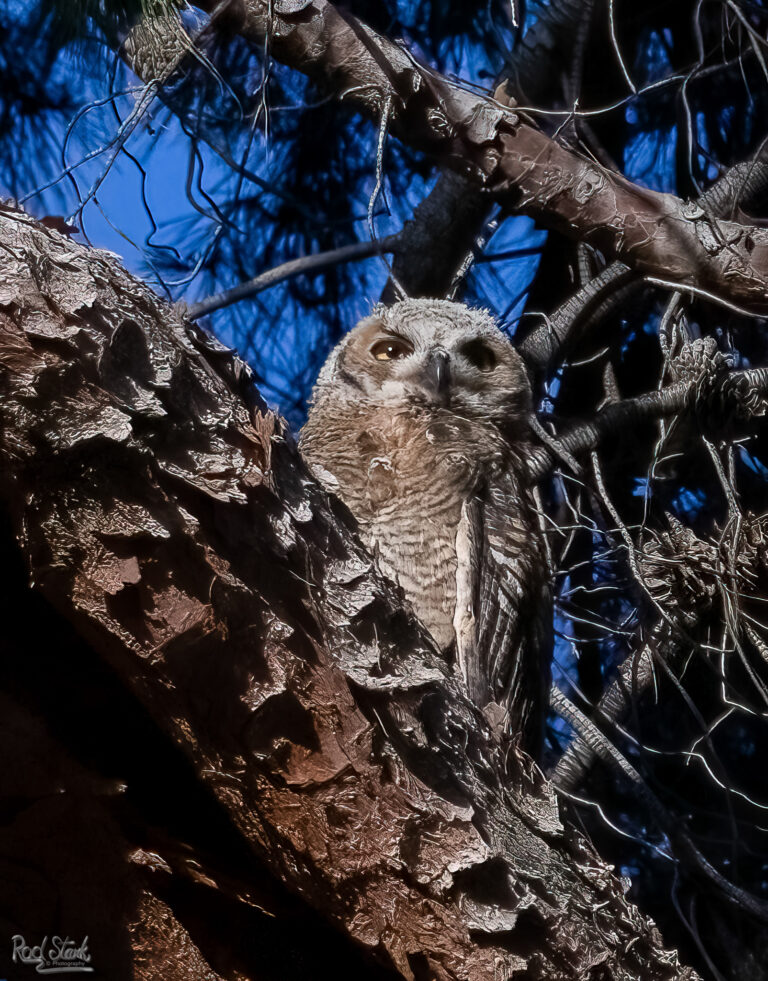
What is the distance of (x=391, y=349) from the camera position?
5.53 feet

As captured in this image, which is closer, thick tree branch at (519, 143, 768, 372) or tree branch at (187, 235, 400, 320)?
tree branch at (187, 235, 400, 320)

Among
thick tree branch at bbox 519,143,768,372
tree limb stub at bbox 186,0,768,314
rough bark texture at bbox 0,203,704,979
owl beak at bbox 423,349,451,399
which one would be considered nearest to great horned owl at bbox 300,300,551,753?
owl beak at bbox 423,349,451,399

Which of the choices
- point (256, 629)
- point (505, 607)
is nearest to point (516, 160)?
point (505, 607)

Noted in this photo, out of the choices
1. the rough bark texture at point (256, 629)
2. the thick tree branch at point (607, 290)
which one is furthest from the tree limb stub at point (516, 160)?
Answer: the rough bark texture at point (256, 629)

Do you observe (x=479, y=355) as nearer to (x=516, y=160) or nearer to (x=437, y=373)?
(x=437, y=373)

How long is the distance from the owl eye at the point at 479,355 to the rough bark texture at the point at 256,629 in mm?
897

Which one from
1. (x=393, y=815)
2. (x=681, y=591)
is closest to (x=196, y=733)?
(x=393, y=815)

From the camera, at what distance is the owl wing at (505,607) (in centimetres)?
135

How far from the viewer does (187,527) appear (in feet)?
2.35

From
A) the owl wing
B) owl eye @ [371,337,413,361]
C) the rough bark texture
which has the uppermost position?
owl eye @ [371,337,413,361]

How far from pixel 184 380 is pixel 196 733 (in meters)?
0.32

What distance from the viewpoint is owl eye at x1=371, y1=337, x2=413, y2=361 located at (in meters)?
1.67

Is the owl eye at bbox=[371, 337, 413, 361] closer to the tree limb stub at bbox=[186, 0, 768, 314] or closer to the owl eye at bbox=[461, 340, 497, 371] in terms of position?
the owl eye at bbox=[461, 340, 497, 371]

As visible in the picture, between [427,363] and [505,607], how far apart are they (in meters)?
0.50
